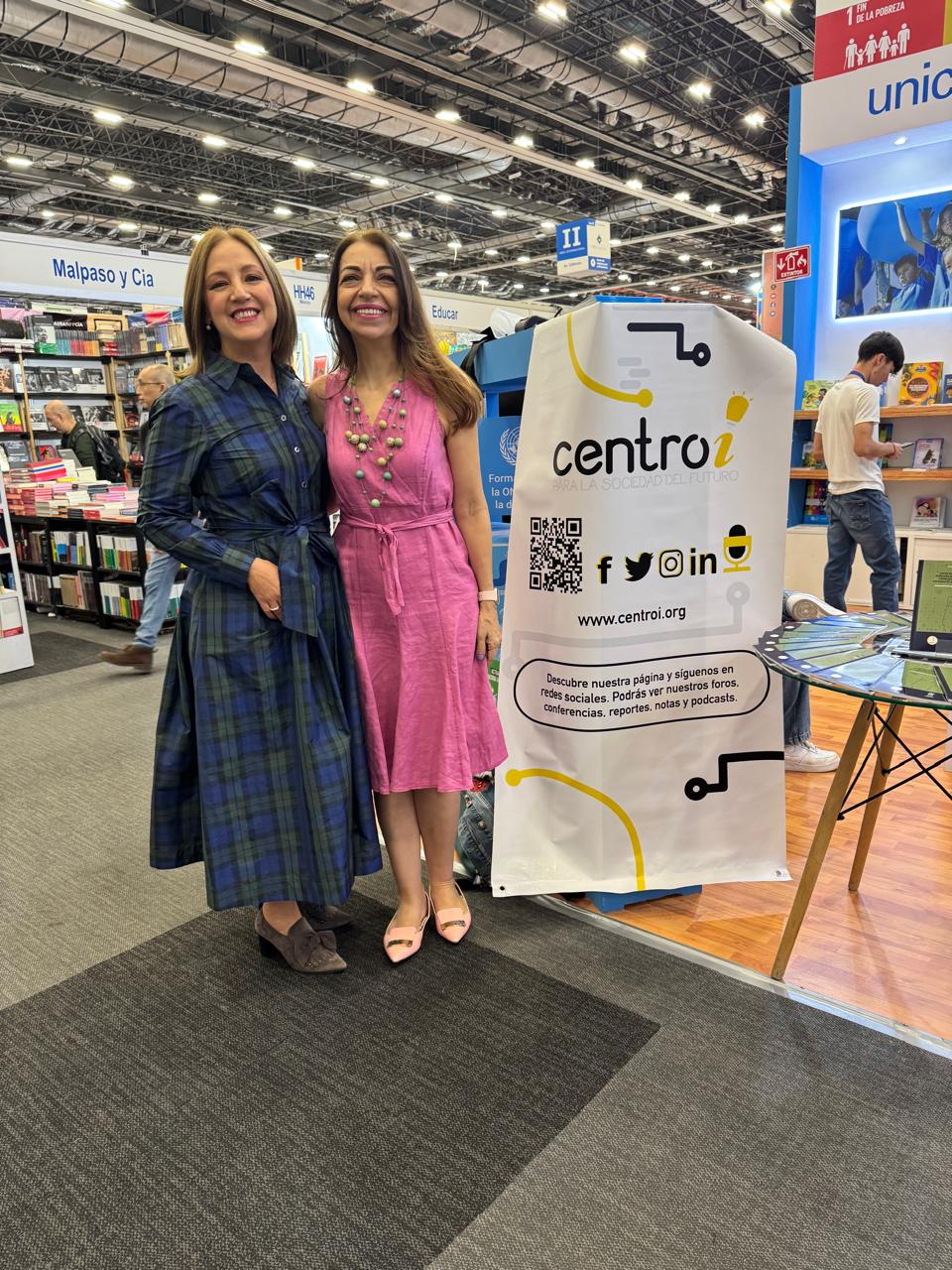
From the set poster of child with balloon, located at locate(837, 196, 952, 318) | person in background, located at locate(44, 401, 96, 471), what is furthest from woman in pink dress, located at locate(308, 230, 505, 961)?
person in background, located at locate(44, 401, 96, 471)

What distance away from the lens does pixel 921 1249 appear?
1.29 m

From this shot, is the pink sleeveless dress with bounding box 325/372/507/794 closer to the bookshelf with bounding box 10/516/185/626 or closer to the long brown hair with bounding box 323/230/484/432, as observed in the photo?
the long brown hair with bounding box 323/230/484/432

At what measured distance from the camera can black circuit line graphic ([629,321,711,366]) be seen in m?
1.93

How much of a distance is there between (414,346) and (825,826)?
52.0 inches

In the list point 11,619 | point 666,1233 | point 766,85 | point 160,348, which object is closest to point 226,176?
point 160,348

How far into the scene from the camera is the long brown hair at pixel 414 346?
1.80 m

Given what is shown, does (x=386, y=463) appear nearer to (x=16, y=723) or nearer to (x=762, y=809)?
(x=762, y=809)

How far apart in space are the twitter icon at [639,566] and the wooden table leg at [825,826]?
0.57 metres

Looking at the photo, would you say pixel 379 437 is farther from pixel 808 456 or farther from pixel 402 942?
pixel 808 456

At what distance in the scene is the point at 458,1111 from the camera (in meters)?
1.58

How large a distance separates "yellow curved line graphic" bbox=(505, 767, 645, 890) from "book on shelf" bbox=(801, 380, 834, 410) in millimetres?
4454

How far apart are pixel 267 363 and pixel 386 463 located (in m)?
0.35

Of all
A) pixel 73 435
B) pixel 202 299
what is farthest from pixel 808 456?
pixel 73 435

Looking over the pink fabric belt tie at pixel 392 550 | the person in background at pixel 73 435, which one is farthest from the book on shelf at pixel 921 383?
the person in background at pixel 73 435
